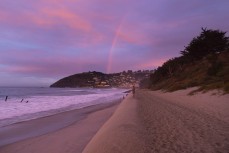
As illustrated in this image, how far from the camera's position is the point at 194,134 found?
8.87 meters

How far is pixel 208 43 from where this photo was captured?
171ft

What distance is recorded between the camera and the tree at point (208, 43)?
51.4 metres

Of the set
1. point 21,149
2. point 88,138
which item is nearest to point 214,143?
point 88,138

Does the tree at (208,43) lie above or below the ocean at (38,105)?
above

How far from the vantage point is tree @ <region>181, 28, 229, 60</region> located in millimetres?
51366

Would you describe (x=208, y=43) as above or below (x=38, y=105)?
above

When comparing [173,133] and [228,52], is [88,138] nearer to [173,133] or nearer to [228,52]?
[173,133]

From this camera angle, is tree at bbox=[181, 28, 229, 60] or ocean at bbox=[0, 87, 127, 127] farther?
tree at bbox=[181, 28, 229, 60]

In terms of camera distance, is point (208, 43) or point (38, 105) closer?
point (38, 105)

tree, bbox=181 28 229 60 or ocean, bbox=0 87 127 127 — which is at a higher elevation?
tree, bbox=181 28 229 60

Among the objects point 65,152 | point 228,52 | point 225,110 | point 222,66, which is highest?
point 228,52

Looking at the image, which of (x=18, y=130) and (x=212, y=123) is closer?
(x=212, y=123)

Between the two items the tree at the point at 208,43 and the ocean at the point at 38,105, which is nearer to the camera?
the ocean at the point at 38,105

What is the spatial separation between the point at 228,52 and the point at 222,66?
11.9 metres
